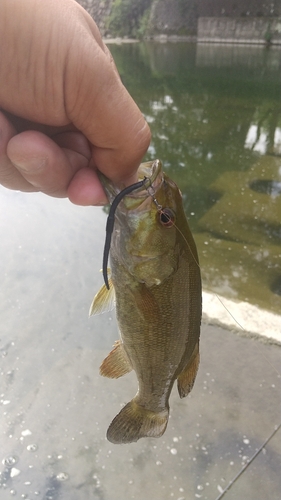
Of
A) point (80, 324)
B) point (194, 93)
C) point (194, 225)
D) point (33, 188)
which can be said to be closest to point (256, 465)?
point (80, 324)

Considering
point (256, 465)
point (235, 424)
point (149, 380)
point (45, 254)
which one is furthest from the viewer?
point (45, 254)

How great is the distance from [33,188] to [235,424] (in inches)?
92.7

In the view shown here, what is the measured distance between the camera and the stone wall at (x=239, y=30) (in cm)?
2943

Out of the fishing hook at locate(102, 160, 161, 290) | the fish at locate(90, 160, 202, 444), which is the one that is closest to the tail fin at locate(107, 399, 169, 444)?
the fish at locate(90, 160, 202, 444)

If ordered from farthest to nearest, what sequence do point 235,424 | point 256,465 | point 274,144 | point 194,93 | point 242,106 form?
point 194,93, point 242,106, point 274,144, point 235,424, point 256,465

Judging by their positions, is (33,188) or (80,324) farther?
(80,324)

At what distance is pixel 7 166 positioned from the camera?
1.68 metres

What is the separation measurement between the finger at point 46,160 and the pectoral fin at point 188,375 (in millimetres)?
884

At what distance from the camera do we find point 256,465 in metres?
2.96

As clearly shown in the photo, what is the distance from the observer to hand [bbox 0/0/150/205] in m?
1.25

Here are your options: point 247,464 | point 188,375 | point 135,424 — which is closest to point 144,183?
point 188,375

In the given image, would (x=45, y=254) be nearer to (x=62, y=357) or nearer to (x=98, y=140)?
(x=62, y=357)

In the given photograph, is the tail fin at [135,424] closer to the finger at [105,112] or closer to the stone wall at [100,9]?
the finger at [105,112]

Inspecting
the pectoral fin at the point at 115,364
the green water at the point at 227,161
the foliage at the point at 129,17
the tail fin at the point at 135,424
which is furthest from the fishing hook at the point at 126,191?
the foliage at the point at 129,17
